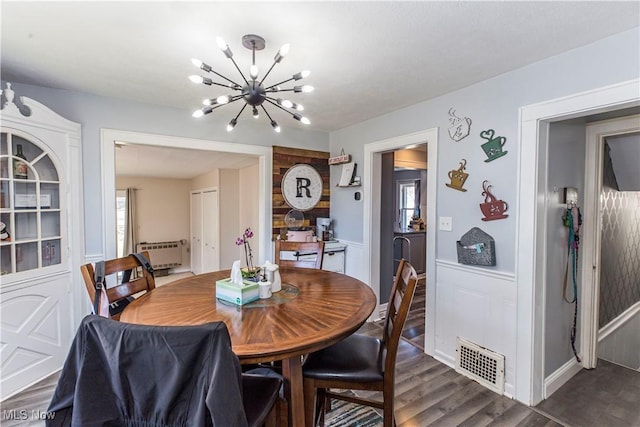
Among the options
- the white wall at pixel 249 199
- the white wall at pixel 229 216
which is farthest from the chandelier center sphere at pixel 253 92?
the white wall at pixel 229 216

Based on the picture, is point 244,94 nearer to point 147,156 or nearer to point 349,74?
point 349,74

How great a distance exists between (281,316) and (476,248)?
168cm

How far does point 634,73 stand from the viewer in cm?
160

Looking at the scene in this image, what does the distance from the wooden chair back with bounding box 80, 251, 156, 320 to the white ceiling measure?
4.34ft

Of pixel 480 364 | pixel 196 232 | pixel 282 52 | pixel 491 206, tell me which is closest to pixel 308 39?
pixel 282 52

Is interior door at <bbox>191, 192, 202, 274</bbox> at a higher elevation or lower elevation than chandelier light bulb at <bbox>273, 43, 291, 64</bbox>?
lower

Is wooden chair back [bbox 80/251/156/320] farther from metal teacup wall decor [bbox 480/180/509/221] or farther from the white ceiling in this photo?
metal teacup wall decor [bbox 480/180/509/221]

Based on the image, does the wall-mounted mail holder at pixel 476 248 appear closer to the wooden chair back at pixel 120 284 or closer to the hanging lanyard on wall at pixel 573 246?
the hanging lanyard on wall at pixel 573 246

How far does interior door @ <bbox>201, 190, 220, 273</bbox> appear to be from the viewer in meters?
5.63

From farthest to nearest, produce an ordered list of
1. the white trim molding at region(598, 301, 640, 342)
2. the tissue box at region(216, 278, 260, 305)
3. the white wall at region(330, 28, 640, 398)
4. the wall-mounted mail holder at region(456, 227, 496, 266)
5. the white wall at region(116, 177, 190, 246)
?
1. the white wall at region(116, 177, 190, 246)
2. the white trim molding at region(598, 301, 640, 342)
3. the wall-mounted mail holder at region(456, 227, 496, 266)
4. the white wall at region(330, 28, 640, 398)
5. the tissue box at region(216, 278, 260, 305)

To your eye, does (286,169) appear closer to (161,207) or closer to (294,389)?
(294,389)

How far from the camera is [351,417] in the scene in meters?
1.92

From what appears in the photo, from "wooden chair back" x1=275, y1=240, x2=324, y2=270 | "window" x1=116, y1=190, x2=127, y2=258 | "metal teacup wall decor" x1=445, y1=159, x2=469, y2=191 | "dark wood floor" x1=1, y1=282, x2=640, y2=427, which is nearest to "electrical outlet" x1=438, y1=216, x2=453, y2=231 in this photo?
"metal teacup wall decor" x1=445, y1=159, x2=469, y2=191

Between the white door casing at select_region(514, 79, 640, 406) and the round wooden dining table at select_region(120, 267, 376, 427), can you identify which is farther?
the white door casing at select_region(514, 79, 640, 406)
